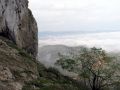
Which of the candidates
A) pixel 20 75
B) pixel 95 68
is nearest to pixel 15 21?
pixel 95 68

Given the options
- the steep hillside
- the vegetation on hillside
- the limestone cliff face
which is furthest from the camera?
the limestone cliff face

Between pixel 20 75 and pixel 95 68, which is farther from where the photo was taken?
pixel 95 68

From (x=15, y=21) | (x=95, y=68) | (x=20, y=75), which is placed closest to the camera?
(x=20, y=75)

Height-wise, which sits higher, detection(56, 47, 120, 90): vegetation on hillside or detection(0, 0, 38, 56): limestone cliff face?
detection(0, 0, 38, 56): limestone cliff face

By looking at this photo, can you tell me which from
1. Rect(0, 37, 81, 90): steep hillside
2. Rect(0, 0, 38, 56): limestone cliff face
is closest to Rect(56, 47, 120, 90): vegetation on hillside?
Rect(0, 37, 81, 90): steep hillside

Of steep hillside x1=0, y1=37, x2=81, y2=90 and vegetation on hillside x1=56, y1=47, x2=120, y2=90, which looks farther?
vegetation on hillside x1=56, y1=47, x2=120, y2=90

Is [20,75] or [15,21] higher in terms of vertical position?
[15,21]

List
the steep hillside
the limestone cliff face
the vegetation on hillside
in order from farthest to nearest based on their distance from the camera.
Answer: the limestone cliff face
the vegetation on hillside
the steep hillside

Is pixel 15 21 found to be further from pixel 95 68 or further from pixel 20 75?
pixel 20 75

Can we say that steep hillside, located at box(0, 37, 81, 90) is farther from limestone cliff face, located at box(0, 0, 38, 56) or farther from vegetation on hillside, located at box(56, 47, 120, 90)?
limestone cliff face, located at box(0, 0, 38, 56)

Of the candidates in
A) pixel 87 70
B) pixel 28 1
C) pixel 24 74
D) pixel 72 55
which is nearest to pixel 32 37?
pixel 28 1

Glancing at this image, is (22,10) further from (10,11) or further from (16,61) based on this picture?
(16,61)

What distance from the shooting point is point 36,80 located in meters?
53.6

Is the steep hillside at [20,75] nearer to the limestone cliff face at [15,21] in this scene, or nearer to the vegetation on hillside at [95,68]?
the vegetation on hillside at [95,68]
